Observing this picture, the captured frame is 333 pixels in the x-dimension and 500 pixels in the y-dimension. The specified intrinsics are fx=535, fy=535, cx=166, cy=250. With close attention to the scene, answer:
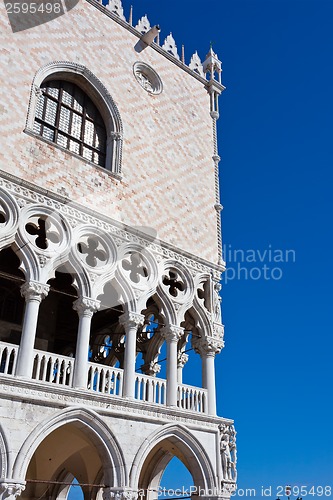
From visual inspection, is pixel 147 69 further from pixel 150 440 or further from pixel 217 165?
pixel 150 440

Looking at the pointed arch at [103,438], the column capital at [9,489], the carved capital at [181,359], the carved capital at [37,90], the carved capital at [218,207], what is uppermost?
the carved capital at [37,90]

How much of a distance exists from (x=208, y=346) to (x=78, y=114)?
5.68 meters

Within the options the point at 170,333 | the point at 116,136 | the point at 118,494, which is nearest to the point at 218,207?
the point at 116,136

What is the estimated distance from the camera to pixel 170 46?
46.2ft

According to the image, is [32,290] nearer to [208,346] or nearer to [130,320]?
[130,320]

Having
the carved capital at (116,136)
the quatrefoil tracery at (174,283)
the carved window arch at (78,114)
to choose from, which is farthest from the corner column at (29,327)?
the carved capital at (116,136)

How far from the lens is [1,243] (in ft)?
28.7

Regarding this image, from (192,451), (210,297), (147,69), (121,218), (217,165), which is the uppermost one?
(147,69)

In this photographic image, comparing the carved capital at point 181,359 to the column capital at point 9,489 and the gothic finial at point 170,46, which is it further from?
the gothic finial at point 170,46

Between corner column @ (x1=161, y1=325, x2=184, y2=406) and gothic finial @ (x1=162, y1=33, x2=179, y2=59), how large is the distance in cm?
747

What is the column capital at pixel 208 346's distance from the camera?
11180 mm

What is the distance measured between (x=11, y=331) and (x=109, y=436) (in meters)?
3.58

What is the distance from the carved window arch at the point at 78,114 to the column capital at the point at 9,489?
6010 mm

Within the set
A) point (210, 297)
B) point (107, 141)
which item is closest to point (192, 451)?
point (210, 297)
